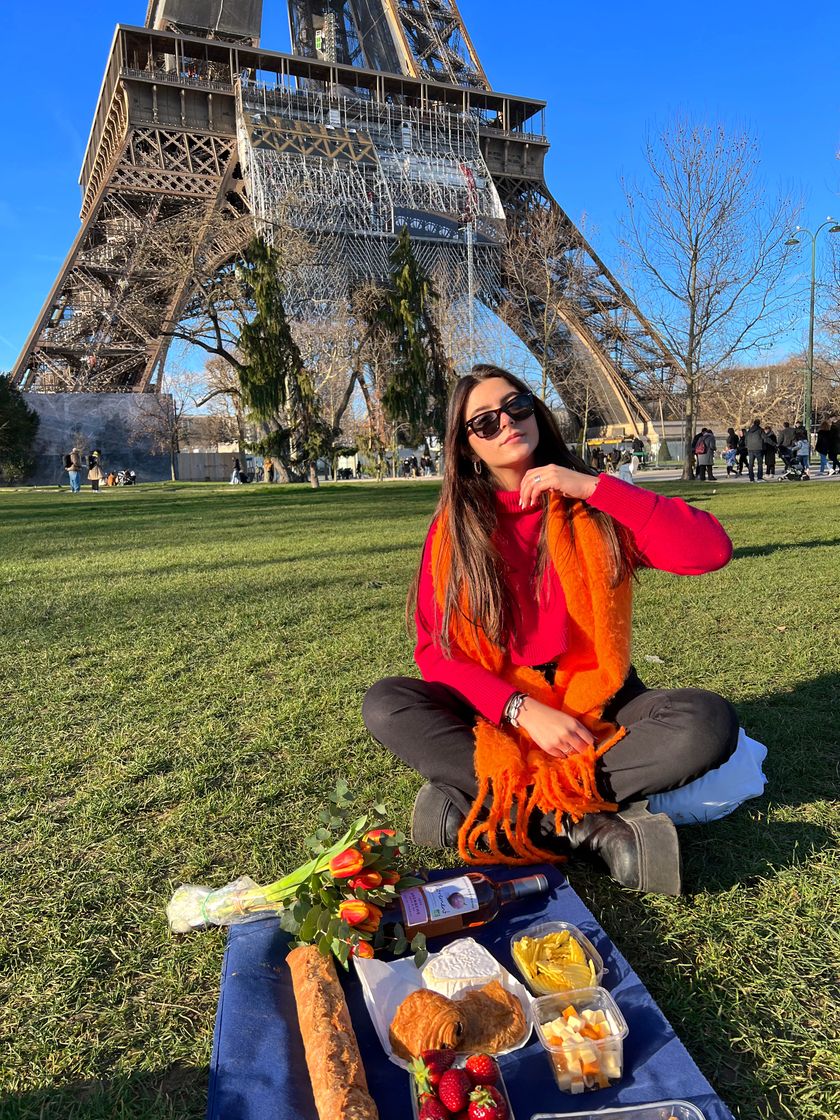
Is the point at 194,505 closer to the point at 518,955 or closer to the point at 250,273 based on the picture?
the point at 250,273

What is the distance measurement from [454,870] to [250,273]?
20542 mm

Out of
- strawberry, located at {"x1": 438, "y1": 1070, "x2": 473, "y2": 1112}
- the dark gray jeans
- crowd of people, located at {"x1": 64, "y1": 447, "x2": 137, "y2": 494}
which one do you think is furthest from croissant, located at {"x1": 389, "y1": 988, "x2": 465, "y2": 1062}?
crowd of people, located at {"x1": 64, "y1": 447, "x2": 137, "y2": 494}

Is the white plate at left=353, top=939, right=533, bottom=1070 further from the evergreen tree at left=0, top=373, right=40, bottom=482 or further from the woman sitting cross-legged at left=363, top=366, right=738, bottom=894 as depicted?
the evergreen tree at left=0, top=373, right=40, bottom=482

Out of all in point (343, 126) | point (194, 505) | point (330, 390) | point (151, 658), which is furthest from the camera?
point (343, 126)

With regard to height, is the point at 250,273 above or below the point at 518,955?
above

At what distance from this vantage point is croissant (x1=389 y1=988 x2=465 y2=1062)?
1.30 meters

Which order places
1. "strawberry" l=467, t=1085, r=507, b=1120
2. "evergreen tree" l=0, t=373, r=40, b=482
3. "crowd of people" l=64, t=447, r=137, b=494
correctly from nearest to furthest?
1. "strawberry" l=467, t=1085, r=507, b=1120
2. "crowd of people" l=64, t=447, r=137, b=494
3. "evergreen tree" l=0, t=373, r=40, b=482

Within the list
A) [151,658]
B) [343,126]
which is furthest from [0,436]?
[151,658]

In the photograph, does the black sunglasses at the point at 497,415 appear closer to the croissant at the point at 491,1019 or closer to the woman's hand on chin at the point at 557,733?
the woman's hand on chin at the point at 557,733

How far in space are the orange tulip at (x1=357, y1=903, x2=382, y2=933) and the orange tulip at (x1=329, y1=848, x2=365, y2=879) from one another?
0.07 metres

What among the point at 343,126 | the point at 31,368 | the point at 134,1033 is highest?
the point at 343,126

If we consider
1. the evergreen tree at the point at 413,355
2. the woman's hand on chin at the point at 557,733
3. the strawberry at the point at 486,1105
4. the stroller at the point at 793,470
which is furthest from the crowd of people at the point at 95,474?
the strawberry at the point at 486,1105

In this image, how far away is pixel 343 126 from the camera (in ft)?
102

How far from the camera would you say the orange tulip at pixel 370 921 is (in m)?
1.54
